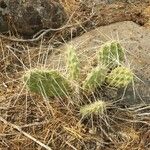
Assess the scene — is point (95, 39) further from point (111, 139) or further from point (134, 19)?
point (111, 139)

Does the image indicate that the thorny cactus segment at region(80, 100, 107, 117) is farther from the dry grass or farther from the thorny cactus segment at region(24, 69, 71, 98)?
the thorny cactus segment at region(24, 69, 71, 98)

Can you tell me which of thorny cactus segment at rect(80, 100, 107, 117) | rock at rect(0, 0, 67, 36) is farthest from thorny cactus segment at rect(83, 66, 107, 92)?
rock at rect(0, 0, 67, 36)

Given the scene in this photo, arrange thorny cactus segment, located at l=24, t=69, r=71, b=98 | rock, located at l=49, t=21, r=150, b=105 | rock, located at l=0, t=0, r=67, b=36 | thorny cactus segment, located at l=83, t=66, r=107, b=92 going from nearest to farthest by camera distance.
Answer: thorny cactus segment, located at l=24, t=69, r=71, b=98 < thorny cactus segment, located at l=83, t=66, r=107, b=92 < rock, located at l=49, t=21, r=150, b=105 < rock, located at l=0, t=0, r=67, b=36

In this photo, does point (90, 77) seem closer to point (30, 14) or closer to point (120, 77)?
point (120, 77)

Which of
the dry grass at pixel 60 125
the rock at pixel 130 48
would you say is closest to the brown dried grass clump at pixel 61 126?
the dry grass at pixel 60 125

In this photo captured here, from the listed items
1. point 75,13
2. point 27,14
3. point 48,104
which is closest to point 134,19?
point 75,13

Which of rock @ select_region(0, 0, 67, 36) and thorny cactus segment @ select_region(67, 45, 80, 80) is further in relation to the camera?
rock @ select_region(0, 0, 67, 36)

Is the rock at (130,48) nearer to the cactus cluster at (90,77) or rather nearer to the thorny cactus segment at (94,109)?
the cactus cluster at (90,77)
